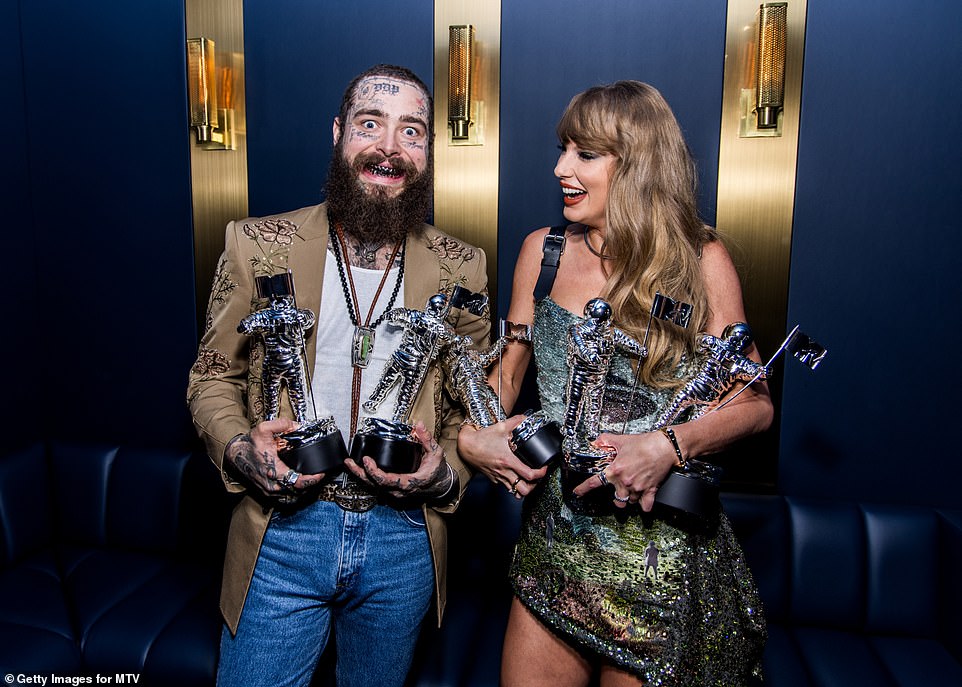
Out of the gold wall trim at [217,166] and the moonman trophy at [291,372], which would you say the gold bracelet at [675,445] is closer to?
the moonman trophy at [291,372]

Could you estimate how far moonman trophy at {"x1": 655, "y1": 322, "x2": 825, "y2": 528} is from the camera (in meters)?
1.25

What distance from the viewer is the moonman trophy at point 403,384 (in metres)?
1.28

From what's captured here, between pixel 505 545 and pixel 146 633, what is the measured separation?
1.22 m

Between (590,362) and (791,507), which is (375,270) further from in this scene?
(791,507)

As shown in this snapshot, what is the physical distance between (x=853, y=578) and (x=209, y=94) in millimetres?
2859

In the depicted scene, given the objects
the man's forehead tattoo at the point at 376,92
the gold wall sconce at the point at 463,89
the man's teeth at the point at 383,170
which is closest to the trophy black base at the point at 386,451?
the man's teeth at the point at 383,170

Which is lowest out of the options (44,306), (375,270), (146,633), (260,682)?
(146,633)

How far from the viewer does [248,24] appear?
262cm

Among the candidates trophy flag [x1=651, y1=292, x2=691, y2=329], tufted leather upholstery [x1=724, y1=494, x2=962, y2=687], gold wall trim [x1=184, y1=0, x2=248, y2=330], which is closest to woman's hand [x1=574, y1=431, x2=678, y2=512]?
trophy flag [x1=651, y1=292, x2=691, y2=329]

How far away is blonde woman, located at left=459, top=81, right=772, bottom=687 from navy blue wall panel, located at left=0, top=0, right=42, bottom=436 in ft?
7.84

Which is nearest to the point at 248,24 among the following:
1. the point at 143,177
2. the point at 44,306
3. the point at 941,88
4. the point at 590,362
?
the point at 143,177

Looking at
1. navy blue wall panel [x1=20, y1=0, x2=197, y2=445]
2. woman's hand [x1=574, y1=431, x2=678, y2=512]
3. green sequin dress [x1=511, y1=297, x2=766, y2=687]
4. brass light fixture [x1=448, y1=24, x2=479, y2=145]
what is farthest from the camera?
navy blue wall panel [x1=20, y1=0, x2=197, y2=445]

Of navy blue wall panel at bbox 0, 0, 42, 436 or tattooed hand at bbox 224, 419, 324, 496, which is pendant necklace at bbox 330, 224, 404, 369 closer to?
tattooed hand at bbox 224, 419, 324, 496

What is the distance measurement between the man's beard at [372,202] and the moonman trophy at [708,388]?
70cm
